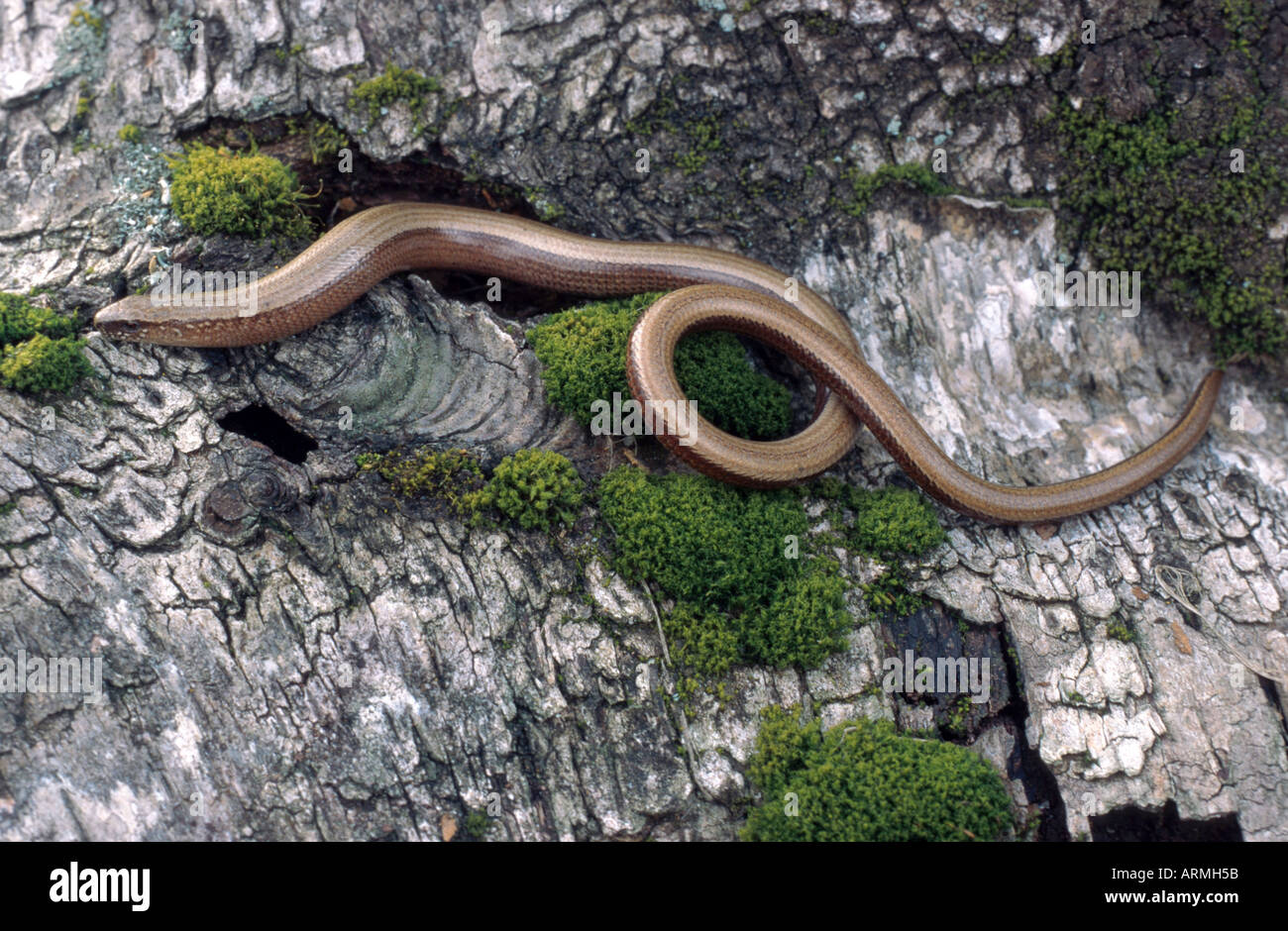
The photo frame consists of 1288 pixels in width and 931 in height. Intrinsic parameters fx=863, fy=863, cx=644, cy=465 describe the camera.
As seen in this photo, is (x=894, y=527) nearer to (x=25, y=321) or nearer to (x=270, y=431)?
(x=270, y=431)

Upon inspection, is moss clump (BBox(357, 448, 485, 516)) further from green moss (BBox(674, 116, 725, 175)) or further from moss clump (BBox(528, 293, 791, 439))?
green moss (BBox(674, 116, 725, 175))

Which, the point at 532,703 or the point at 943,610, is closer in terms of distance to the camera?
the point at 532,703

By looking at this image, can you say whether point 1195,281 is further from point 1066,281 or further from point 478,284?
point 478,284

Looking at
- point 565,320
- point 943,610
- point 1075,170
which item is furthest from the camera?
point 1075,170

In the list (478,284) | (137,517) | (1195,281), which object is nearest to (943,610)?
(1195,281)

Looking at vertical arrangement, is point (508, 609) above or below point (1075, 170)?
below

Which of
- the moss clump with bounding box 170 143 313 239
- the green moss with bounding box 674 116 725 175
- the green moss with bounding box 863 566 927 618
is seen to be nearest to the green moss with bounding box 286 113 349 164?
the moss clump with bounding box 170 143 313 239
